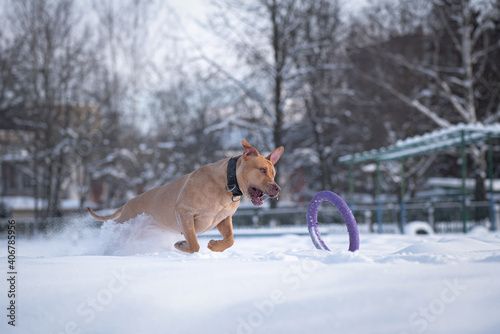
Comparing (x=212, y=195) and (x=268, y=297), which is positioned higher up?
(x=212, y=195)

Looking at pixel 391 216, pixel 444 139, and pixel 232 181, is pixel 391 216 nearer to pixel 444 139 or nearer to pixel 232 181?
pixel 444 139

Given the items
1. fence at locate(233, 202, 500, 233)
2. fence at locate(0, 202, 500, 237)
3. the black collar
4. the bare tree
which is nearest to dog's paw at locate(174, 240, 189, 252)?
the black collar

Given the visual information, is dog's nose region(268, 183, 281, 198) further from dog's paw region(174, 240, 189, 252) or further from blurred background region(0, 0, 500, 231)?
blurred background region(0, 0, 500, 231)

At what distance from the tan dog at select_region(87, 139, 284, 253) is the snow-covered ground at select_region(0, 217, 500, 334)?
53.7 inches

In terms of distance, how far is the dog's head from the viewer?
12.9 feet

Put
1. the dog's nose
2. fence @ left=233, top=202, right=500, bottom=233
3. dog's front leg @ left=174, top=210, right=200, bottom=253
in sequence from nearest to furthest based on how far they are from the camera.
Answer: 1. the dog's nose
2. dog's front leg @ left=174, top=210, right=200, bottom=253
3. fence @ left=233, top=202, right=500, bottom=233

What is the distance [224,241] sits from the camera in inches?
185

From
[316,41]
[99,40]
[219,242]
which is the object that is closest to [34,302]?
[219,242]

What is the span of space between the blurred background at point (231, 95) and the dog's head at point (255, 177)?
1194 cm

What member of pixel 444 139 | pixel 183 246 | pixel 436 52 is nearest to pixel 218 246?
pixel 183 246

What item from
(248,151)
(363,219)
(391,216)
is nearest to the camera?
(248,151)

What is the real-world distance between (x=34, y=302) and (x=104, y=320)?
1.47 ft

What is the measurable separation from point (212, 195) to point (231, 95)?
14447 millimetres

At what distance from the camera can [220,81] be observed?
58.7ft
